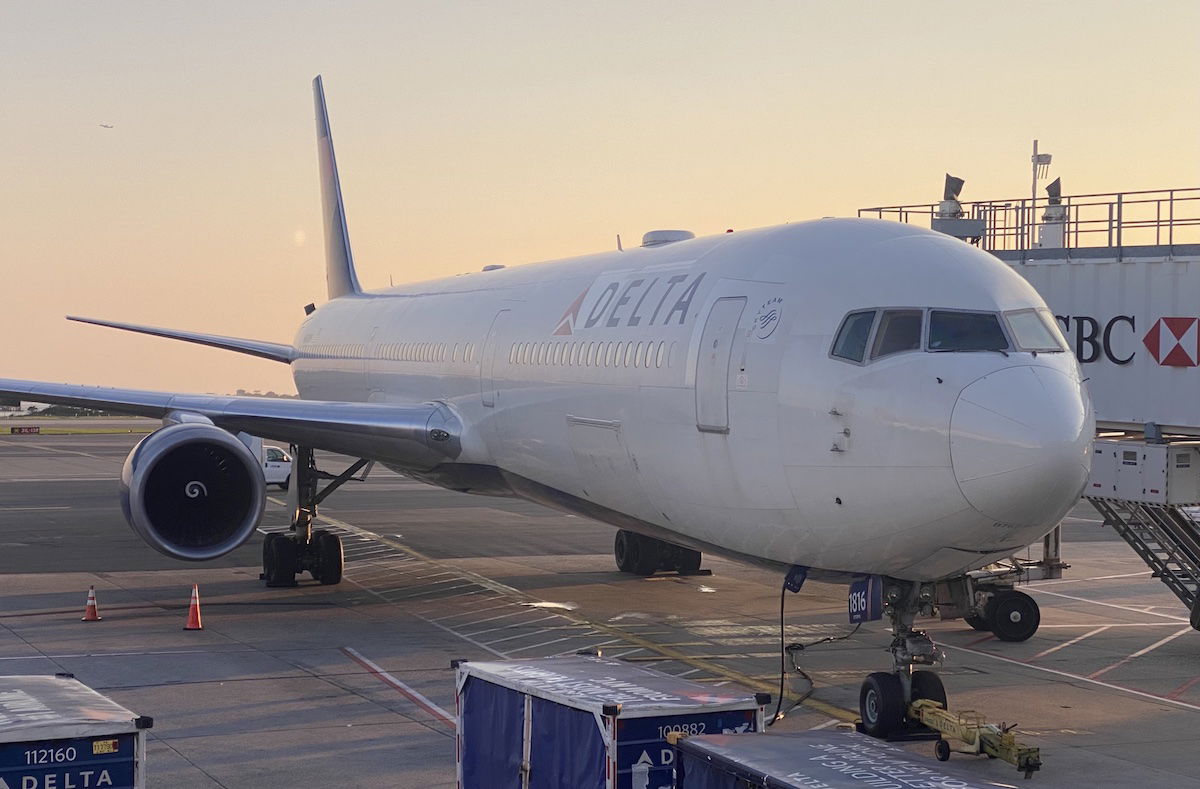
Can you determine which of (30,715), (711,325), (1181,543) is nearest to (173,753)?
(30,715)

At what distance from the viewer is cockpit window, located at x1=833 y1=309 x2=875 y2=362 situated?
12273 mm

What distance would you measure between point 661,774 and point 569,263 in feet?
39.3

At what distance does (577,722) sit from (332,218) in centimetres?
2633

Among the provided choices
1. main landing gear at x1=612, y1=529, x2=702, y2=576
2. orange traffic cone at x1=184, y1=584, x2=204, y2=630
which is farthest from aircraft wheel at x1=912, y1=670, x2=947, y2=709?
main landing gear at x1=612, y1=529, x2=702, y2=576

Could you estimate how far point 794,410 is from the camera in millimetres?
12492

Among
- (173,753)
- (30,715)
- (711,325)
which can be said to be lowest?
(173,753)

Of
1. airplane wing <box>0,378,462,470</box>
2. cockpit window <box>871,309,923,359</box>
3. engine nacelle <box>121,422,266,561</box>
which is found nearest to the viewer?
cockpit window <box>871,309,923,359</box>

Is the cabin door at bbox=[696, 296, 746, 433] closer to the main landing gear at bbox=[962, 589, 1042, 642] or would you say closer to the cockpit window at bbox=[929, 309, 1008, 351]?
the cockpit window at bbox=[929, 309, 1008, 351]

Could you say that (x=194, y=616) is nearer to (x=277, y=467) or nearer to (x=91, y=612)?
(x=91, y=612)

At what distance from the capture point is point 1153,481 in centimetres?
1714

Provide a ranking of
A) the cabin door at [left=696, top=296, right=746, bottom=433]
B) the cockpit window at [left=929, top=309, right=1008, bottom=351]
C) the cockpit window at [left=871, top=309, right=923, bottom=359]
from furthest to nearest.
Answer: the cabin door at [left=696, top=296, right=746, bottom=433]
the cockpit window at [left=871, top=309, right=923, bottom=359]
the cockpit window at [left=929, top=309, right=1008, bottom=351]

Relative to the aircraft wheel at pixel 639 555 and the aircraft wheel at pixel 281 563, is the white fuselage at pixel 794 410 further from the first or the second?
the aircraft wheel at pixel 639 555

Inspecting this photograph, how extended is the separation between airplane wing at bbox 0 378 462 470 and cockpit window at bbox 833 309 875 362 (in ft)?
30.3

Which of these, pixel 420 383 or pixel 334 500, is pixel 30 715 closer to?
pixel 420 383
